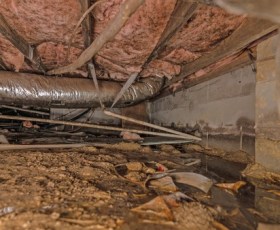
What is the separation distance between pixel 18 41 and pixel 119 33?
2.85ft

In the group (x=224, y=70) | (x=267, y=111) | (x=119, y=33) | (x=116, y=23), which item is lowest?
(x=267, y=111)

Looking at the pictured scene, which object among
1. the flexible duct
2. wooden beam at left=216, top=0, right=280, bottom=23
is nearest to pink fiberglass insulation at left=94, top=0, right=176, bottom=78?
the flexible duct

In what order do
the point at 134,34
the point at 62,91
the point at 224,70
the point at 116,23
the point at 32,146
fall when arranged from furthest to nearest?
the point at 62,91 < the point at 224,70 < the point at 32,146 < the point at 134,34 < the point at 116,23

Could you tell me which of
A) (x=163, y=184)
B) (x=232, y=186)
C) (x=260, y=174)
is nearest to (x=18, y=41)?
(x=163, y=184)

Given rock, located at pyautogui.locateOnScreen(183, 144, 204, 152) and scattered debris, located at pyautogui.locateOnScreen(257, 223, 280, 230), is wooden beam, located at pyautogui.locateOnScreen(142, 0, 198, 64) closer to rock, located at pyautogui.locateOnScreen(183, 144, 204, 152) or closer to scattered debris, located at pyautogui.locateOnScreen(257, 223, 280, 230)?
scattered debris, located at pyautogui.locateOnScreen(257, 223, 280, 230)

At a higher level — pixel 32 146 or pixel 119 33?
pixel 119 33

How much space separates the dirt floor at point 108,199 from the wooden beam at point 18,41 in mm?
960

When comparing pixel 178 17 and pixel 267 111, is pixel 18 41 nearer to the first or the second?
pixel 178 17

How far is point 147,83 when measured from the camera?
124 inches

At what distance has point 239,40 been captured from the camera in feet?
5.87

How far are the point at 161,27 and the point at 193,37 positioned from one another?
34 centimetres

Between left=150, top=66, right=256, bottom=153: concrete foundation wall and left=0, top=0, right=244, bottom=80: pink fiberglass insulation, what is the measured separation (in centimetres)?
51

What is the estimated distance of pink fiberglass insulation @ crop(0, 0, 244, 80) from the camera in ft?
5.05

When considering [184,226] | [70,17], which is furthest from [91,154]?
[184,226]
